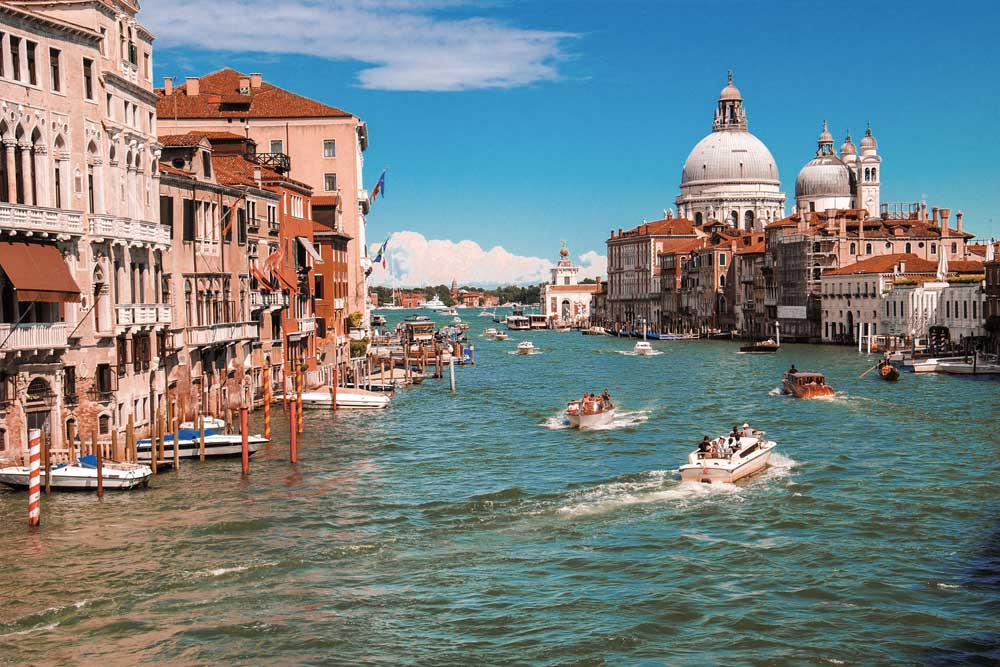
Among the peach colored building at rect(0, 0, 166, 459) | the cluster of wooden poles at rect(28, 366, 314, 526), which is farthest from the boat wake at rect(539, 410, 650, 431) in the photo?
the peach colored building at rect(0, 0, 166, 459)

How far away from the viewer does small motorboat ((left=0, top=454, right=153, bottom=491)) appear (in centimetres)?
2502

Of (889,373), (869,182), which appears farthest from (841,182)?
(889,373)

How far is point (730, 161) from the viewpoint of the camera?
172 m

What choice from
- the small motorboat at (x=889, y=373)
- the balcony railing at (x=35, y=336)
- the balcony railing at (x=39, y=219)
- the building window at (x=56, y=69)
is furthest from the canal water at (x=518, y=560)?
the small motorboat at (x=889, y=373)

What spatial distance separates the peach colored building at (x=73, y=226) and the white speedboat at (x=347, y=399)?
13293 mm

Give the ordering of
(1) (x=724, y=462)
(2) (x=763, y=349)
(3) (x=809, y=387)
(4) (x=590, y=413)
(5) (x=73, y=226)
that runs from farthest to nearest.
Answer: (2) (x=763, y=349)
(3) (x=809, y=387)
(4) (x=590, y=413)
(1) (x=724, y=462)
(5) (x=73, y=226)

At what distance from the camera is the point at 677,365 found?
76.6 m

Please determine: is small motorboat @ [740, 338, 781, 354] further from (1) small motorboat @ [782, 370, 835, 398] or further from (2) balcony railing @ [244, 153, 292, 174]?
(2) balcony railing @ [244, 153, 292, 174]

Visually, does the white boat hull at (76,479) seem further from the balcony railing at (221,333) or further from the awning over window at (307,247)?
the awning over window at (307,247)

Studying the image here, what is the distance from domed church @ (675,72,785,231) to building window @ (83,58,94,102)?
14347 centimetres

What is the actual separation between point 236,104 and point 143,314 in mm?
33669

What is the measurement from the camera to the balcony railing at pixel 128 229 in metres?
27.9

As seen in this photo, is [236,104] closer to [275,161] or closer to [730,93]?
[275,161]

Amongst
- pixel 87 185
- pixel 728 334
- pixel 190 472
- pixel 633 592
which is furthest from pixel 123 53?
pixel 728 334
